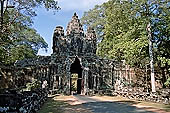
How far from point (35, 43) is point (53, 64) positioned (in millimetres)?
15761

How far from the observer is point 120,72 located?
25.2 meters

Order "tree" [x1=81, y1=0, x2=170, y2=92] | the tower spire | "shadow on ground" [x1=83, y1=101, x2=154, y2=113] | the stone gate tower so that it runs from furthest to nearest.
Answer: the tower spire
the stone gate tower
"tree" [x1=81, y1=0, x2=170, y2=92]
"shadow on ground" [x1=83, y1=101, x2=154, y2=113]

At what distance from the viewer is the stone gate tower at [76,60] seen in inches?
943

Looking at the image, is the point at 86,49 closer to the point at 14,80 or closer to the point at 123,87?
the point at 123,87

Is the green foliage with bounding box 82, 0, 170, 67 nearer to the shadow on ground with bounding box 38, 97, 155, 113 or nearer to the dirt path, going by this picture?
the dirt path

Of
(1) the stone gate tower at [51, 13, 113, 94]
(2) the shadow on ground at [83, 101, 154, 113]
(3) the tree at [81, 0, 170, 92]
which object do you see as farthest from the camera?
(1) the stone gate tower at [51, 13, 113, 94]

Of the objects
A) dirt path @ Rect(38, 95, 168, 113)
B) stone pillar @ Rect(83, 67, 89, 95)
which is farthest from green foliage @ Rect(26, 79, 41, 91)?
dirt path @ Rect(38, 95, 168, 113)

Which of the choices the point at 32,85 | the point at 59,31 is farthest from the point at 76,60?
the point at 32,85

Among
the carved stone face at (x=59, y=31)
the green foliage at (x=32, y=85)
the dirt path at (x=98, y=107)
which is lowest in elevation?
the dirt path at (x=98, y=107)

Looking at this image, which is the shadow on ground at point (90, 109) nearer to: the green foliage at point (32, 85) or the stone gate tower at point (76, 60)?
the green foliage at point (32, 85)

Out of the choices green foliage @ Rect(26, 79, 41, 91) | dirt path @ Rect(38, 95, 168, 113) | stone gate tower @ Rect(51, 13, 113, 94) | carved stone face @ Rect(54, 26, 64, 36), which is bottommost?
dirt path @ Rect(38, 95, 168, 113)

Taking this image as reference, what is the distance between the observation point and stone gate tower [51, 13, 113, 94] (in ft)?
78.6

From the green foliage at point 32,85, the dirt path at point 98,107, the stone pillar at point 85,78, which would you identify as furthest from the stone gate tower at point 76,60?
the dirt path at point 98,107

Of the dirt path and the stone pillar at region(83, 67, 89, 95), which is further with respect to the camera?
the stone pillar at region(83, 67, 89, 95)
